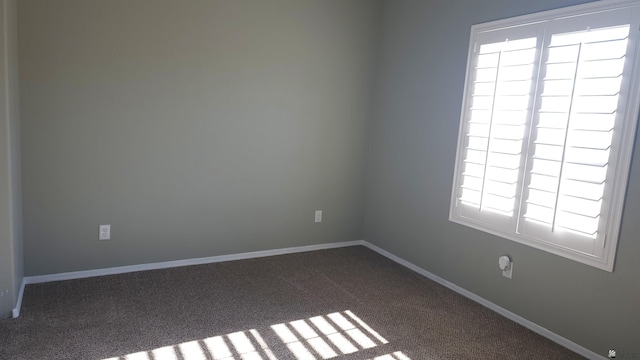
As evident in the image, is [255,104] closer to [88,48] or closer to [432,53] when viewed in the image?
[88,48]

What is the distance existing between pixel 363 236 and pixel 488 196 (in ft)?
5.28

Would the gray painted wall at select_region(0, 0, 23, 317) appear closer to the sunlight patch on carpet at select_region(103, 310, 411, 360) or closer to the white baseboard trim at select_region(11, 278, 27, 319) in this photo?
the white baseboard trim at select_region(11, 278, 27, 319)

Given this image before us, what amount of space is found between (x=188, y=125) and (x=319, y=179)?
1272 millimetres

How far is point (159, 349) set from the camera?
2.37 metres

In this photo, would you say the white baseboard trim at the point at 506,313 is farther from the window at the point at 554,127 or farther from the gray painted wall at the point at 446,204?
the window at the point at 554,127

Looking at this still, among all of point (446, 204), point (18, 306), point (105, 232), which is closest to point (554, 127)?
point (446, 204)

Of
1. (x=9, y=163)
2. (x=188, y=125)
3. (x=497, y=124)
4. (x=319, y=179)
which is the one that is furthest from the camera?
(x=319, y=179)

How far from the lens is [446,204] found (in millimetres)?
3465

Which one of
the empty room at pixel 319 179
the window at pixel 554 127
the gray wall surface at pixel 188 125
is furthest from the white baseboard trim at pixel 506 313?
the gray wall surface at pixel 188 125

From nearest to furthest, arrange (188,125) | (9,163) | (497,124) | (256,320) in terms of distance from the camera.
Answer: (9,163)
(256,320)
(497,124)
(188,125)

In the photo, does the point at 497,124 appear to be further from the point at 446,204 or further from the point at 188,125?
the point at 188,125

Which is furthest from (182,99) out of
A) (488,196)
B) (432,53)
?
(488,196)

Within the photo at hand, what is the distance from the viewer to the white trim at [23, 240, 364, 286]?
3.15 meters

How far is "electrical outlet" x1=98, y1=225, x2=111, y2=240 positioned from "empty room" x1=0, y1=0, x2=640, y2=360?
2 cm
